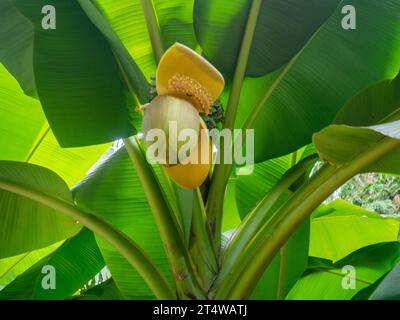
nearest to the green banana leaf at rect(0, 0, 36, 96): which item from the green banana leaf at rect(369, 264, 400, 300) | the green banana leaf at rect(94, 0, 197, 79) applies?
the green banana leaf at rect(94, 0, 197, 79)

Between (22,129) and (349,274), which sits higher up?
(22,129)

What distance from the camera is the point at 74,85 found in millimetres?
846

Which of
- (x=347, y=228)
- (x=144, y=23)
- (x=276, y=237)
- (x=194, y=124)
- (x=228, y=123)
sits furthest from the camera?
(x=347, y=228)

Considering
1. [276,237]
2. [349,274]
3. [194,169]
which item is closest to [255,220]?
[276,237]

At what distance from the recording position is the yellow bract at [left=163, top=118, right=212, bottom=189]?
2.23 ft

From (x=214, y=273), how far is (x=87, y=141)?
0.31 m

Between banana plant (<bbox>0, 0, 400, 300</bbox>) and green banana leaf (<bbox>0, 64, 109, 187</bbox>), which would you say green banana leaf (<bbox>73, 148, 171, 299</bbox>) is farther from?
green banana leaf (<bbox>0, 64, 109, 187</bbox>)

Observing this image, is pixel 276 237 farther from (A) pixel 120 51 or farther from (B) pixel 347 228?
(B) pixel 347 228

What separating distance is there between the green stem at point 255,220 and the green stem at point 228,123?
3 cm

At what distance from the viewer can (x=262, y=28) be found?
88cm

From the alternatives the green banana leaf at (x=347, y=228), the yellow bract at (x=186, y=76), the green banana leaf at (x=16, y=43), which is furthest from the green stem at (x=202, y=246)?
the green banana leaf at (x=347, y=228)

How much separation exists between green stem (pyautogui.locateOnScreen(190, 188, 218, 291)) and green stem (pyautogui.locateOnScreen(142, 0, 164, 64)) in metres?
0.28

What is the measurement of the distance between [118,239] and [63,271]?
370mm
